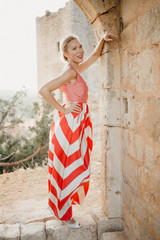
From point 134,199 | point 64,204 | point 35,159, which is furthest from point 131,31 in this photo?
point 35,159

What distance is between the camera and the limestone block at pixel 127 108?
2.04m

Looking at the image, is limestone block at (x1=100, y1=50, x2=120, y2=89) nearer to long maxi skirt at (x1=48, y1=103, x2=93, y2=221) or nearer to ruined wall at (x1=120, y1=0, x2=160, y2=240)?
ruined wall at (x1=120, y1=0, x2=160, y2=240)

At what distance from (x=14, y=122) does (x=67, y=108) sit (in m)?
5.36

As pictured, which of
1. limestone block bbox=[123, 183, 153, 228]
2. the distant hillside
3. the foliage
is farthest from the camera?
the distant hillside

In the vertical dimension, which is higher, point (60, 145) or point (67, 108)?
point (67, 108)

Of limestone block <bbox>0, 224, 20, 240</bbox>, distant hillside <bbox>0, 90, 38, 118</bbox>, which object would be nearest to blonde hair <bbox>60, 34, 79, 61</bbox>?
limestone block <bbox>0, 224, 20, 240</bbox>

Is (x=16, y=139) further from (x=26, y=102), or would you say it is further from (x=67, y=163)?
(x=26, y=102)

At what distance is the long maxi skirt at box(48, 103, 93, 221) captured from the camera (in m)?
2.21

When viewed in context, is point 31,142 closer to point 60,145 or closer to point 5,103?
point 5,103

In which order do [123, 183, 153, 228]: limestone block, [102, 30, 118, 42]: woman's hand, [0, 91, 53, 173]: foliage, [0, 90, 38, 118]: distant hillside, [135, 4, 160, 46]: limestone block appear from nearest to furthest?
[135, 4, 160, 46]: limestone block < [123, 183, 153, 228]: limestone block < [102, 30, 118, 42]: woman's hand < [0, 91, 53, 173]: foliage < [0, 90, 38, 118]: distant hillside

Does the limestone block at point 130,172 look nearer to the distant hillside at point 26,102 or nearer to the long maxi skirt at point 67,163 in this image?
the long maxi skirt at point 67,163

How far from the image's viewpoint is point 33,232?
2240 mm

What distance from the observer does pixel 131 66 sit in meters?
2.02

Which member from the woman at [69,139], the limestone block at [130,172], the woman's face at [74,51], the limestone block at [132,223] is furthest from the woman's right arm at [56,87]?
the limestone block at [132,223]
